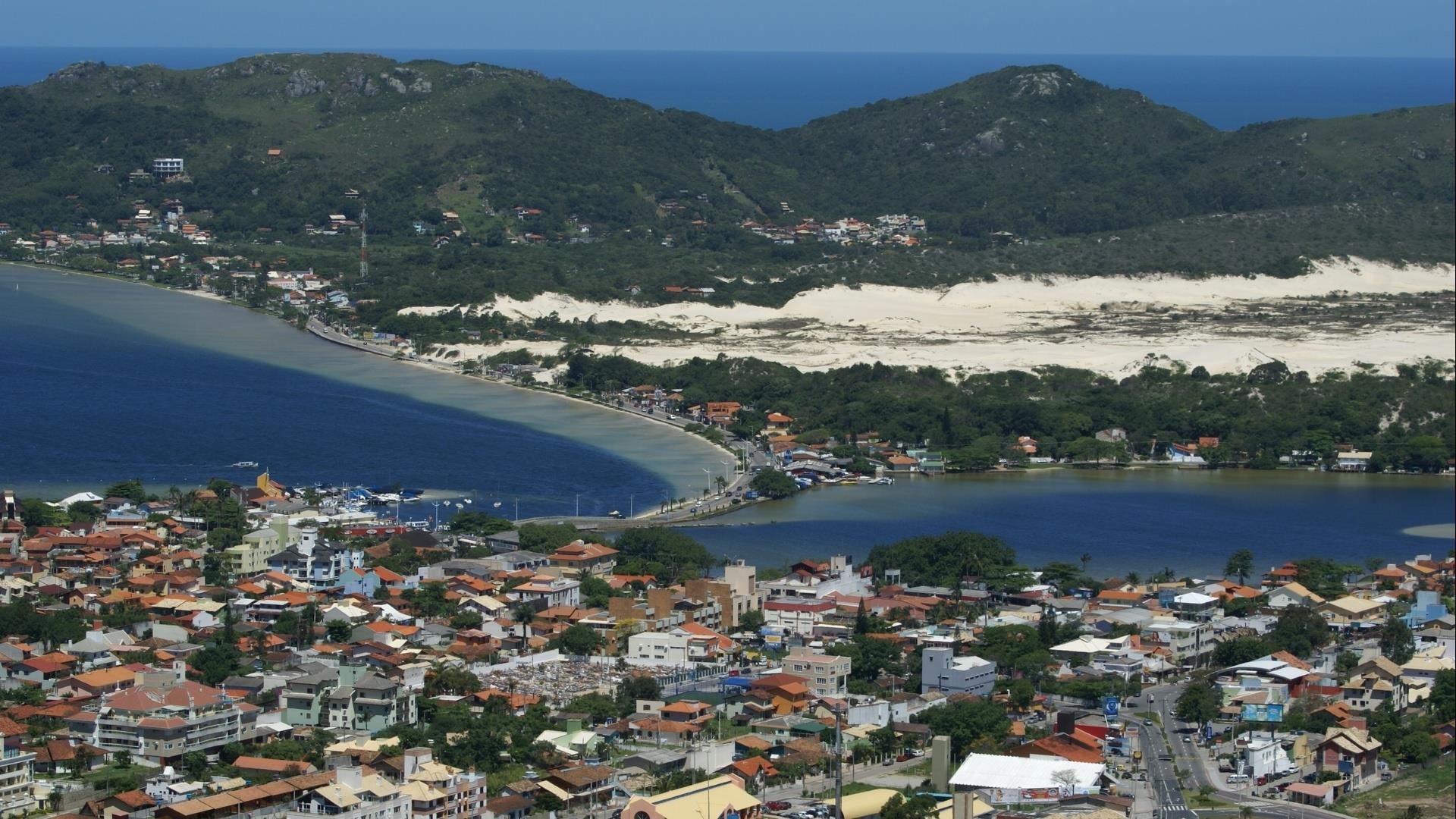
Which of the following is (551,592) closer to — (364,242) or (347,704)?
(347,704)

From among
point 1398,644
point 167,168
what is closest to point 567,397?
point 1398,644

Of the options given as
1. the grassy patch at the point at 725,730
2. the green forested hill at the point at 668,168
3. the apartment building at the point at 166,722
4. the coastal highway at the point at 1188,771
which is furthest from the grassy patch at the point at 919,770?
the green forested hill at the point at 668,168

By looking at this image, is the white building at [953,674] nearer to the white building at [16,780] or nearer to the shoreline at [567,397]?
the white building at [16,780]

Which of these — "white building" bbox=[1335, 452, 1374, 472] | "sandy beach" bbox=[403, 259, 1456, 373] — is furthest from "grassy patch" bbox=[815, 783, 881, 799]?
"sandy beach" bbox=[403, 259, 1456, 373]

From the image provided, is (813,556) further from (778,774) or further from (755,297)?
(755,297)

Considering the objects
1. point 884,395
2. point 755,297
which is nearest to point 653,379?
point 884,395
